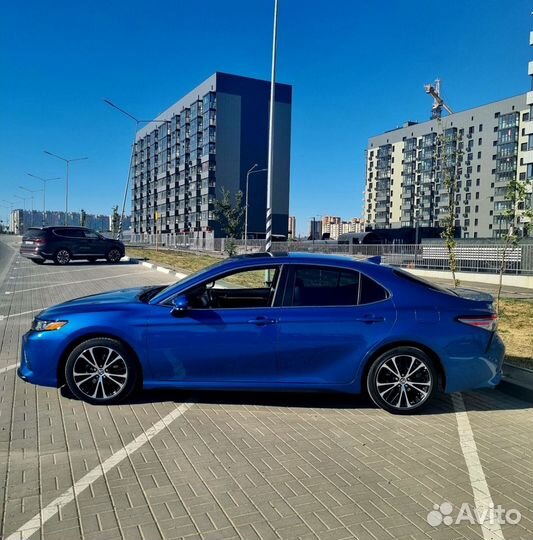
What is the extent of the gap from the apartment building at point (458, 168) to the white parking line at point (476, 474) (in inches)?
2691

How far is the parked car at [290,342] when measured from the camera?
4676mm

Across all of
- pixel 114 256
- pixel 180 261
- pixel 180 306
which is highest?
pixel 180 306

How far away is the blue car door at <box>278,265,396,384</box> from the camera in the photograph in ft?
15.3

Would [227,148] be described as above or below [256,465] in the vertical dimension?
above

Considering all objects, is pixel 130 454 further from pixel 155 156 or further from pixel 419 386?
pixel 155 156

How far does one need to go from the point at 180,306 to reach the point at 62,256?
2152 cm

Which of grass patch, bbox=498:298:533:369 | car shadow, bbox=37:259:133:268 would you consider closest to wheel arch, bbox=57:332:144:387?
grass patch, bbox=498:298:533:369

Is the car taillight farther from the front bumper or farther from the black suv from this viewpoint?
the black suv

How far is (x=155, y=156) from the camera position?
126812mm

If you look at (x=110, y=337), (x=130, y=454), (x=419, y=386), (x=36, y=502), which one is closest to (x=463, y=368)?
(x=419, y=386)

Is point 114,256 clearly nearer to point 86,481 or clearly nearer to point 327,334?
point 327,334

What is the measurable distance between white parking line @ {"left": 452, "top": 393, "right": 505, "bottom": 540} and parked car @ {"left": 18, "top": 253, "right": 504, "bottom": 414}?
35 centimetres

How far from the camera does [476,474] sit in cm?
367

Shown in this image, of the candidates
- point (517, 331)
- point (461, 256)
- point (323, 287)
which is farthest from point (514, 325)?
point (461, 256)
